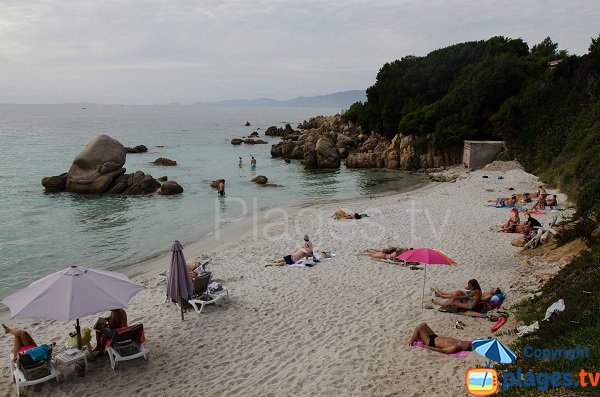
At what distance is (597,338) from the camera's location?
589 cm

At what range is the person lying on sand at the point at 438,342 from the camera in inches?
312

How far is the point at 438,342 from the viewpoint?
8.16 metres

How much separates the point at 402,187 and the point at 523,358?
29.4m

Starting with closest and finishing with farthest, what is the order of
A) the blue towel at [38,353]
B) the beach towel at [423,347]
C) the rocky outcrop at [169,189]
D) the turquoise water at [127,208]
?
the blue towel at [38,353], the beach towel at [423,347], the turquoise water at [127,208], the rocky outcrop at [169,189]

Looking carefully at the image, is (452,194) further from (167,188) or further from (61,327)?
(61,327)

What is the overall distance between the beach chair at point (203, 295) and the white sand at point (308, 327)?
0.22 meters

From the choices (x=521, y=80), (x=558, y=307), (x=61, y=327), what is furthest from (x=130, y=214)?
(x=521, y=80)

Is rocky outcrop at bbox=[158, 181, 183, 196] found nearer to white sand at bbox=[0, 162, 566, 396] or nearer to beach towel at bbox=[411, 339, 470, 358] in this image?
white sand at bbox=[0, 162, 566, 396]

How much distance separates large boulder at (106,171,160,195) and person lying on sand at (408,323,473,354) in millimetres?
26996

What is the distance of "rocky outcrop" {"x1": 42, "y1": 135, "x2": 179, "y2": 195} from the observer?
31.3 m

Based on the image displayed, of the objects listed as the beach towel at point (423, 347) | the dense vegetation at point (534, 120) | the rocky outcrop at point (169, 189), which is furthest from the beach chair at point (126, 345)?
the rocky outcrop at point (169, 189)

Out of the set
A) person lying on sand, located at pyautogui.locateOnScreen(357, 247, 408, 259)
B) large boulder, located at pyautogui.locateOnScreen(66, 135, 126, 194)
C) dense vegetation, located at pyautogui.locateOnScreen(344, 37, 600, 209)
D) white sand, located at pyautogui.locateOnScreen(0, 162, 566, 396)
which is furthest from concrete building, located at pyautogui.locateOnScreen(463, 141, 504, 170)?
large boulder, located at pyautogui.locateOnScreen(66, 135, 126, 194)

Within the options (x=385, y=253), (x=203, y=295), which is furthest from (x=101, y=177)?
(x=385, y=253)

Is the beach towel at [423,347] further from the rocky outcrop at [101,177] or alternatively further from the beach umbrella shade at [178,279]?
the rocky outcrop at [101,177]
